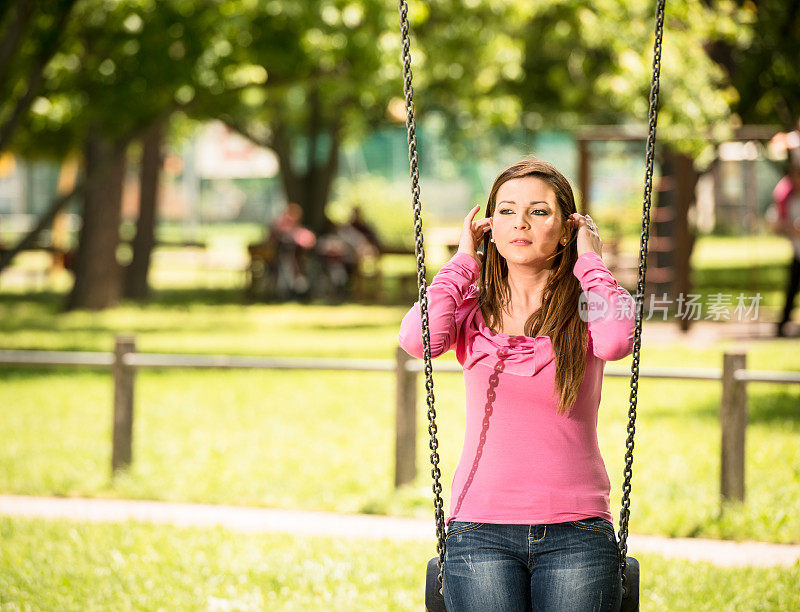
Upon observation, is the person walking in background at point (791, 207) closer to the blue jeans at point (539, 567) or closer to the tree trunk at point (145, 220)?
the blue jeans at point (539, 567)

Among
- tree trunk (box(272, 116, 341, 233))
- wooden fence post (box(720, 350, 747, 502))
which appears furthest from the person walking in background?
tree trunk (box(272, 116, 341, 233))

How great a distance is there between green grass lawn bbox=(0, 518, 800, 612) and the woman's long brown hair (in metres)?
2.25

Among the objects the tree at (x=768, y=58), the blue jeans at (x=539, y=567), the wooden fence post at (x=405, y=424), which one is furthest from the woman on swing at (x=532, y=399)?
the tree at (x=768, y=58)

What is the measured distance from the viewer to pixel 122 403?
24.7ft

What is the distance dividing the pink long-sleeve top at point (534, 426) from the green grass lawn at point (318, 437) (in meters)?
3.50

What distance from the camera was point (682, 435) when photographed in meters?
8.83

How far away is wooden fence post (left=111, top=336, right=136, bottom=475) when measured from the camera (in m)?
7.52

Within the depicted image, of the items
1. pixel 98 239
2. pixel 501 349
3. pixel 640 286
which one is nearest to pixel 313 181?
pixel 98 239

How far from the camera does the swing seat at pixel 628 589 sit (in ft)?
9.96

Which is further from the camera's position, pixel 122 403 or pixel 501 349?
pixel 122 403

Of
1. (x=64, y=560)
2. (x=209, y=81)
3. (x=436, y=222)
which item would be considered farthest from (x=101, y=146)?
(x=436, y=222)

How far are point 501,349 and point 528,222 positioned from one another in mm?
337

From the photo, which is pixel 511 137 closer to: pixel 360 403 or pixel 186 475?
pixel 360 403

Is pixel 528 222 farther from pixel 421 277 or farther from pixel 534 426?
pixel 534 426
